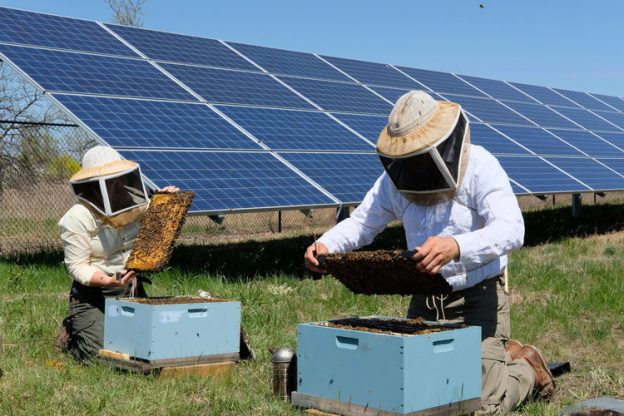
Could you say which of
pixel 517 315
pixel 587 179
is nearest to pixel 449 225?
pixel 517 315

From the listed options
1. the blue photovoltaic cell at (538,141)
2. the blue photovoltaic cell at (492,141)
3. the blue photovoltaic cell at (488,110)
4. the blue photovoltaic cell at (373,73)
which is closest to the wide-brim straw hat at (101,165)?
the blue photovoltaic cell at (492,141)

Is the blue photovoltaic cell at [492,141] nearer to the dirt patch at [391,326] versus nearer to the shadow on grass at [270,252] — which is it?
the shadow on grass at [270,252]

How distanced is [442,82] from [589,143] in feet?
11.6

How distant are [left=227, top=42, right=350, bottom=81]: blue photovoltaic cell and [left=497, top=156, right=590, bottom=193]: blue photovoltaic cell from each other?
3713mm

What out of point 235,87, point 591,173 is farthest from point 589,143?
point 235,87

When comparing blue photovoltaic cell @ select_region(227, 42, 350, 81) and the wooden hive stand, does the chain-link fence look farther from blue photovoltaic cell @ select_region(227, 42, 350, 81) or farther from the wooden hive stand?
the wooden hive stand

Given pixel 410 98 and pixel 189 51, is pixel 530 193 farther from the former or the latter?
pixel 410 98

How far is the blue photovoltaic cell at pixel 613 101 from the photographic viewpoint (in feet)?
87.1

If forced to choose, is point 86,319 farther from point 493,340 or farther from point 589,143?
point 589,143

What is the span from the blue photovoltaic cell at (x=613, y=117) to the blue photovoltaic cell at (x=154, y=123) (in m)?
14.6

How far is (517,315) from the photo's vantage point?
8266 mm

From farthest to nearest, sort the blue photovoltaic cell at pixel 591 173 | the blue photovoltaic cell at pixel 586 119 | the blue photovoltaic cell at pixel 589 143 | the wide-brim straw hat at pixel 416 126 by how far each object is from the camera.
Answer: the blue photovoltaic cell at pixel 586 119, the blue photovoltaic cell at pixel 589 143, the blue photovoltaic cell at pixel 591 173, the wide-brim straw hat at pixel 416 126

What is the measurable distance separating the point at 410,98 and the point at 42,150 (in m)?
12.2

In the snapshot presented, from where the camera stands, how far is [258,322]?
25.8 feet
